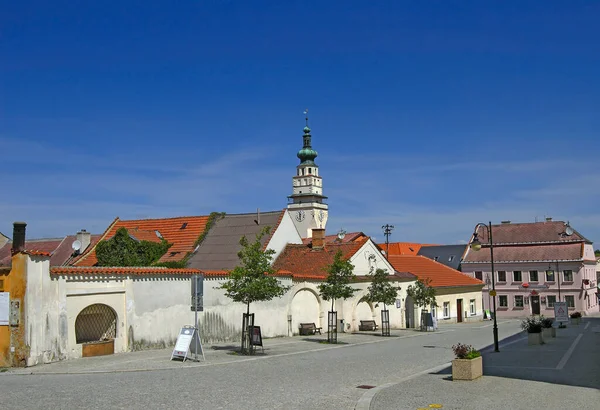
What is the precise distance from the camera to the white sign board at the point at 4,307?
67.4 feet

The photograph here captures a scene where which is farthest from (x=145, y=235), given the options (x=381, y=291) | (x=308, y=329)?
(x=381, y=291)

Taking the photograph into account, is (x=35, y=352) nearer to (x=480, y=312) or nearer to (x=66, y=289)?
(x=66, y=289)

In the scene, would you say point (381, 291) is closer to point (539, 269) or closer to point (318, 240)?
point (318, 240)

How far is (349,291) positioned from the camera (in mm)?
31297

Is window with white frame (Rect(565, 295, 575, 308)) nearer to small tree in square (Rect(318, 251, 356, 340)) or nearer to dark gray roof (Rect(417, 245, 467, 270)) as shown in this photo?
dark gray roof (Rect(417, 245, 467, 270))

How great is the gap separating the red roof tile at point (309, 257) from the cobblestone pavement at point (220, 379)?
13.5 m

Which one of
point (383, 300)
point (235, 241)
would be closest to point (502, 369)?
point (383, 300)

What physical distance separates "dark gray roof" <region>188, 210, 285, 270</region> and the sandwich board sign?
58.2 ft

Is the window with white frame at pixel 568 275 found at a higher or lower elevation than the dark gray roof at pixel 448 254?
lower

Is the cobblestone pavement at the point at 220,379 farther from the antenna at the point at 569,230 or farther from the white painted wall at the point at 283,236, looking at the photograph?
the antenna at the point at 569,230

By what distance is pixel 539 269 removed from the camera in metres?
76.8

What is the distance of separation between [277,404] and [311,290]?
22679 millimetres

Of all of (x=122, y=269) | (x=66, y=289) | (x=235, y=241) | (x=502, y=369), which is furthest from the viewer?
(x=235, y=241)

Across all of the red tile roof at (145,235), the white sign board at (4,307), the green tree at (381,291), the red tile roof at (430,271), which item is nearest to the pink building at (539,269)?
the red tile roof at (430,271)
